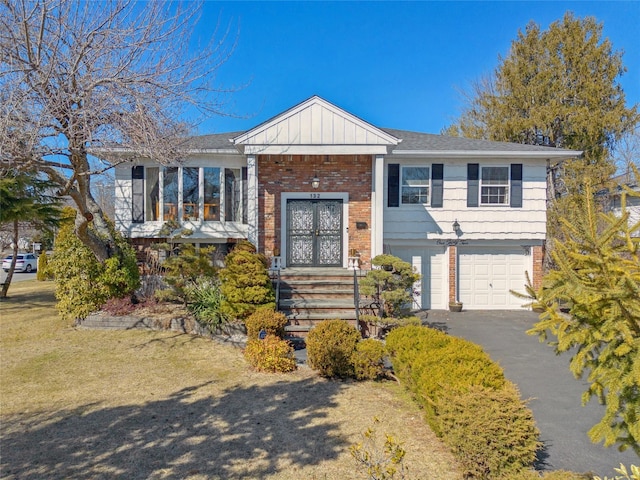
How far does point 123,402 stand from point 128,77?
6233 millimetres

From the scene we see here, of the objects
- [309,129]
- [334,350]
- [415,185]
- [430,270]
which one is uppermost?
[309,129]

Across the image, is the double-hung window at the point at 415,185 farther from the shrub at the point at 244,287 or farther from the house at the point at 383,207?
the shrub at the point at 244,287

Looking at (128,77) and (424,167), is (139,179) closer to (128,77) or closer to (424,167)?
(128,77)

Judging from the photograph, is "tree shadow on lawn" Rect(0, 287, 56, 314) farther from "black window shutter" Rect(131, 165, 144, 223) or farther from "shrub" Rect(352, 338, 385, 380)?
"shrub" Rect(352, 338, 385, 380)

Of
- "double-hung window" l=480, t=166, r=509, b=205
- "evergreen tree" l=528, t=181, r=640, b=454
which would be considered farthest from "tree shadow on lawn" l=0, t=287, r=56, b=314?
"double-hung window" l=480, t=166, r=509, b=205

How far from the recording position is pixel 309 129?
10.4 metres

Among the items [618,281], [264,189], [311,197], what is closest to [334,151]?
[311,197]

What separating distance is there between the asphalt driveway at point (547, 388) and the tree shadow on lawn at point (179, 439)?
248 cm

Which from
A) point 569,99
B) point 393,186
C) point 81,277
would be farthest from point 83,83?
point 569,99

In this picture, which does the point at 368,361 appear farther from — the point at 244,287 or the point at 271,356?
the point at 244,287

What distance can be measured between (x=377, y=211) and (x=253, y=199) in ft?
11.8

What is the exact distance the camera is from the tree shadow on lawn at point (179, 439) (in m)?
3.65

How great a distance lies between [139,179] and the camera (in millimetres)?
11836

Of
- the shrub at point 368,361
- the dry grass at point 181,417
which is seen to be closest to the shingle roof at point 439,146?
the dry grass at point 181,417
